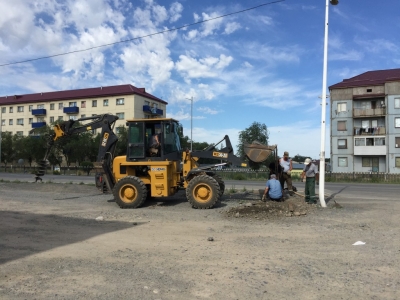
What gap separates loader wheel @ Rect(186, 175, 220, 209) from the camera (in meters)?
11.7

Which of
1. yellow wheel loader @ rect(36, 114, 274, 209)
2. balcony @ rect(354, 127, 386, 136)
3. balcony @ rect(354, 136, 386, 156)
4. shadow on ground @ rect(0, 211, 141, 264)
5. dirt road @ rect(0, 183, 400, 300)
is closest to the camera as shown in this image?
dirt road @ rect(0, 183, 400, 300)

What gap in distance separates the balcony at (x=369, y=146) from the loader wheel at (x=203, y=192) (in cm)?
4294

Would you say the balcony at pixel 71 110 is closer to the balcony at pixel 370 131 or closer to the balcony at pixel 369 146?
the balcony at pixel 370 131

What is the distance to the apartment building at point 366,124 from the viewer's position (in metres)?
47.6

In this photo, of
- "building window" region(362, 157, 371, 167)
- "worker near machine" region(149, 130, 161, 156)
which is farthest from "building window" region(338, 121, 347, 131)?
"worker near machine" region(149, 130, 161, 156)

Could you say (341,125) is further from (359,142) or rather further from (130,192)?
(130,192)

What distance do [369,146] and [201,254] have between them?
48102mm

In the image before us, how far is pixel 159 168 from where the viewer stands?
1226 centimetres

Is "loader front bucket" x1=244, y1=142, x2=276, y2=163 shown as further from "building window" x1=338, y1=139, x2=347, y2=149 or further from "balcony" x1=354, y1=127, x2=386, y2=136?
"balcony" x1=354, y1=127, x2=386, y2=136

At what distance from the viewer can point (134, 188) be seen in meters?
12.3

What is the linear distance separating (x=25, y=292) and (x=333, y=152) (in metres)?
51.2

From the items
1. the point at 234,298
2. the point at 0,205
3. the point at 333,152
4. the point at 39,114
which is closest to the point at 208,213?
the point at 234,298

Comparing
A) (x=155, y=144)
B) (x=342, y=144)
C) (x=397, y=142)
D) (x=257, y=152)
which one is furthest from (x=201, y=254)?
(x=342, y=144)

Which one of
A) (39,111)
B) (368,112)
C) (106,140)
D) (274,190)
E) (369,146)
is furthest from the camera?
(39,111)
